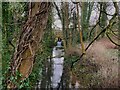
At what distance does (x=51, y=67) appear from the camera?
8.16 metres

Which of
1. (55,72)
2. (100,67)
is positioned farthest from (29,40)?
(55,72)

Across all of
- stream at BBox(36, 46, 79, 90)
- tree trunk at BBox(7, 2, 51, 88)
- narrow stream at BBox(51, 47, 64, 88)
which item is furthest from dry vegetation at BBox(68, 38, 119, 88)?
tree trunk at BBox(7, 2, 51, 88)

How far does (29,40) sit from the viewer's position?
2137 millimetres

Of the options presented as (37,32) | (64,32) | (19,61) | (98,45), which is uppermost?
(64,32)

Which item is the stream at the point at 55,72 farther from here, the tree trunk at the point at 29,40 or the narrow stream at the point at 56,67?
the tree trunk at the point at 29,40

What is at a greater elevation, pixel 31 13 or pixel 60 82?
pixel 31 13

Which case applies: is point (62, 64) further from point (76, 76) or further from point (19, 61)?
point (19, 61)

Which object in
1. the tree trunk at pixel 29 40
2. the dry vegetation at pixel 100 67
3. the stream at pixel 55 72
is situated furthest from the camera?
the stream at pixel 55 72

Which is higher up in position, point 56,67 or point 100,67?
point 56,67

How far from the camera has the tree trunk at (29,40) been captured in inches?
83.4

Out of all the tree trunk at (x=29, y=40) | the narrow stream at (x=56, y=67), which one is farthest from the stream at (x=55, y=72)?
the tree trunk at (x=29, y=40)

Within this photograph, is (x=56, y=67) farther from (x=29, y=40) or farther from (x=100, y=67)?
Answer: (x=29, y=40)

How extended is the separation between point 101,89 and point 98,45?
8.94 ft

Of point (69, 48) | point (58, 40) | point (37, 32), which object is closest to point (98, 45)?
point (69, 48)
